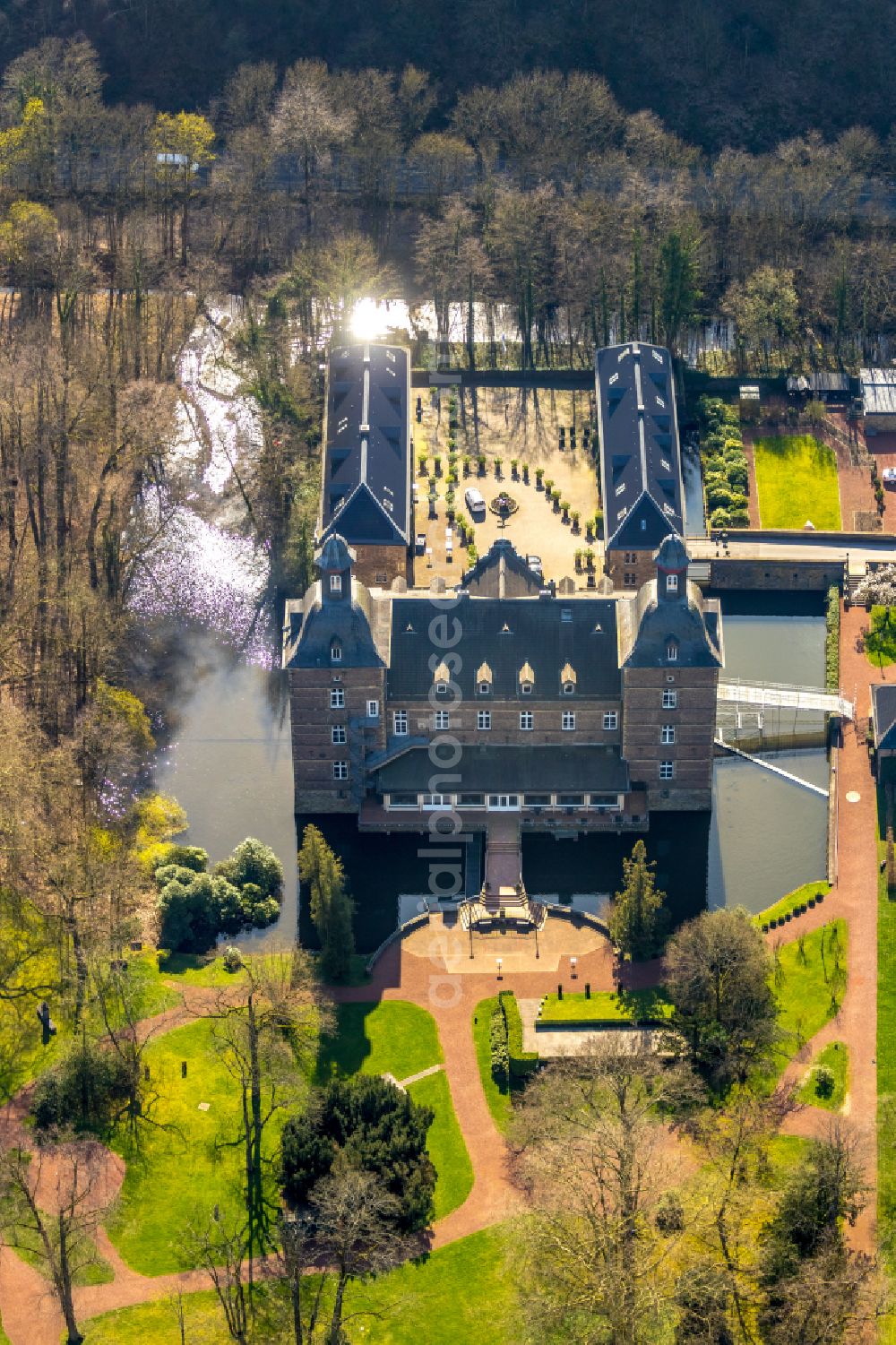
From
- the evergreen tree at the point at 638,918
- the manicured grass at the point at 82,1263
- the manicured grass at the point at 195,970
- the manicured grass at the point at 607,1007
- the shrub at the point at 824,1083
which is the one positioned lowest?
the manicured grass at the point at 82,1263

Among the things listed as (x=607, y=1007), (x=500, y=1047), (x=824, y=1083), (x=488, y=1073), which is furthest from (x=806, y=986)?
(x=488, y=1073)

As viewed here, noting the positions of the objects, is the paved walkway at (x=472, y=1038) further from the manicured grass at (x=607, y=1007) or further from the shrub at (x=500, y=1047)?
the shrub at (x=500, y=1047)

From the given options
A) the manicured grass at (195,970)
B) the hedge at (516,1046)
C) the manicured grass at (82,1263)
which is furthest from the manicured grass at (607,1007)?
the manicured grass at (82,1263)

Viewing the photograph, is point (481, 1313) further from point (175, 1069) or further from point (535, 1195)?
point (175, 1069)

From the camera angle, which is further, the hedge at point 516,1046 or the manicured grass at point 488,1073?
the hedge at point 516,1046

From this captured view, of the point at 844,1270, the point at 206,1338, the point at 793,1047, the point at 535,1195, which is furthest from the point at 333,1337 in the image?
the point at 793,1047

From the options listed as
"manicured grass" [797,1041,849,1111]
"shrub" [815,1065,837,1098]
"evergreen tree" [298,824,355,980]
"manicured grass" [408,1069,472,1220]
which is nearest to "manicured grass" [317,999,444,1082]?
"manicured grass" [408,1069,472,1220]

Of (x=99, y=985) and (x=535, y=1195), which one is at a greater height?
(x=99, y=985)
